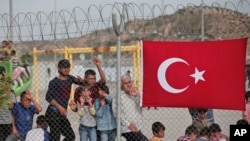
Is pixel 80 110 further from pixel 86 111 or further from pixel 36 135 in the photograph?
pixel 36 135

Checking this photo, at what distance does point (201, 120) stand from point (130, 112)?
953 millimetres

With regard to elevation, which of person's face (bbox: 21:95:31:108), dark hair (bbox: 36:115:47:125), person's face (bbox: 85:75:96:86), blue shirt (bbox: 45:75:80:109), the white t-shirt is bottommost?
the white t-shirt

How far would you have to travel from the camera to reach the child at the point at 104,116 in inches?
286

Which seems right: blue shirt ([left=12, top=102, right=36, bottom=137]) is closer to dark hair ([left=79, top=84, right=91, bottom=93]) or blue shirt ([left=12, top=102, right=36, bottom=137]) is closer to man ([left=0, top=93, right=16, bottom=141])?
man ([left=0, top=93, right=16, bottom=141])

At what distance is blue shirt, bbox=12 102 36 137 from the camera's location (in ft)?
25.4

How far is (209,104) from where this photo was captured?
7.02 metres

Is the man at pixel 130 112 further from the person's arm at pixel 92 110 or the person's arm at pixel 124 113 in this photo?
the person's arm at pixel 92 110

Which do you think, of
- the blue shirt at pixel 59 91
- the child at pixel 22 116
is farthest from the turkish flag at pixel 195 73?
the child at pixel 22 116

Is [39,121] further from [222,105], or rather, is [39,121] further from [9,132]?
[222,105]

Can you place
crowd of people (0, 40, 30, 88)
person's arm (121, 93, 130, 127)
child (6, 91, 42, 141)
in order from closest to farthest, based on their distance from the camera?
person's arm (121, 93, 130, 127), child (6, 91, 42, 141), crowd of people (0, 40, 30, 88)

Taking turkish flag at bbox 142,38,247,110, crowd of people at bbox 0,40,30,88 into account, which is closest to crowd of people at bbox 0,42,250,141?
turkish flag at bbox 142,38,247,110

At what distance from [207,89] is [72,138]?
6.41 feet

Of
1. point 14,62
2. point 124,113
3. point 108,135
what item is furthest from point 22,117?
point 14,62

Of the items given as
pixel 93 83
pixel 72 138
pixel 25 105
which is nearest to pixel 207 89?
pixel 93 83
